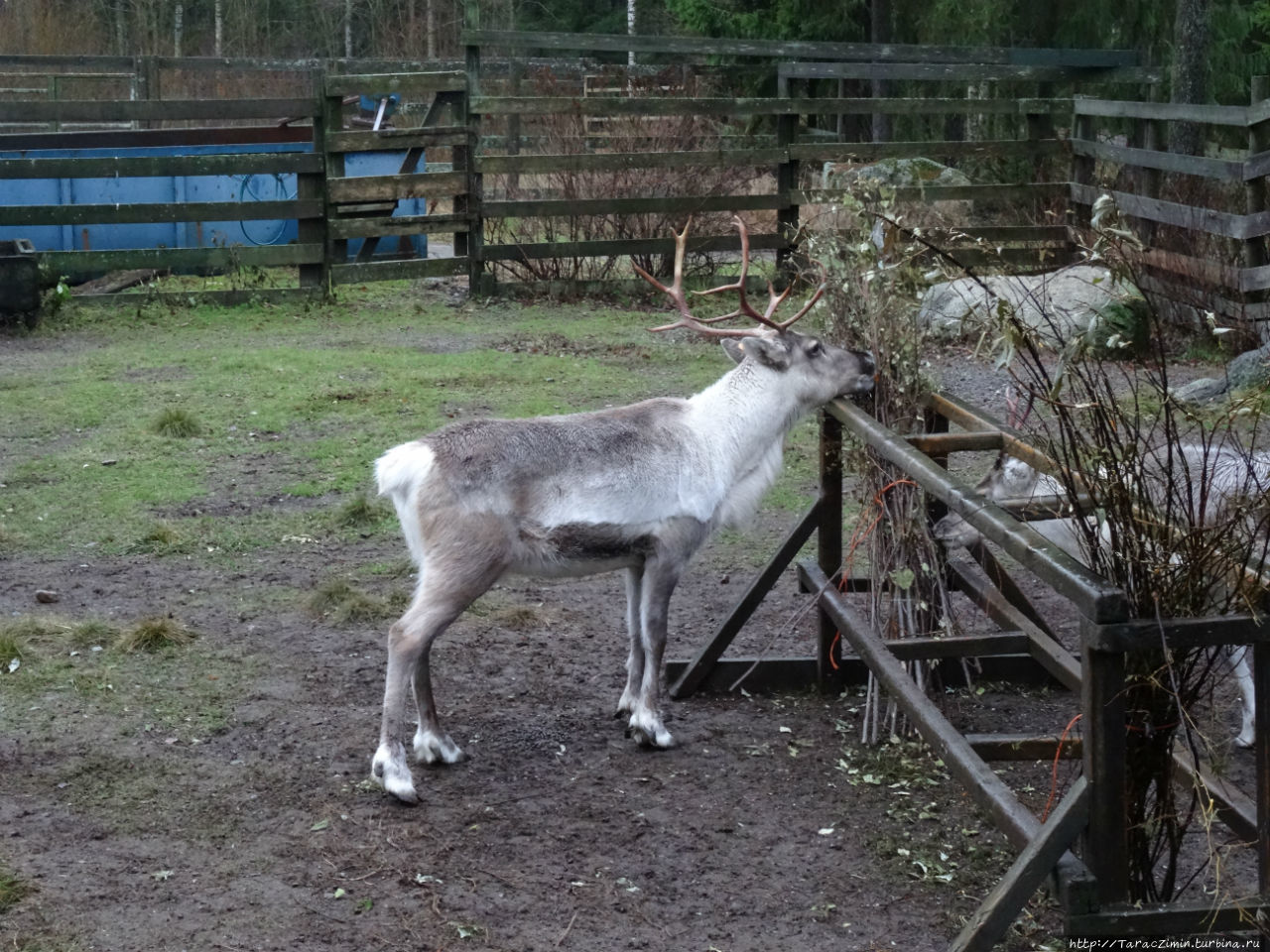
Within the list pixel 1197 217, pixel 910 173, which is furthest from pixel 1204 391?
pixel 910 173

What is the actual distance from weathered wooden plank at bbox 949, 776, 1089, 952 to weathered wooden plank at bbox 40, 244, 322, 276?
1093 centimetres

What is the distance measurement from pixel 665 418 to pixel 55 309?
28.7 feet

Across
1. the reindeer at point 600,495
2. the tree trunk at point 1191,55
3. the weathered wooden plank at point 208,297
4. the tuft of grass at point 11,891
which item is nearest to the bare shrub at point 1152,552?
the reindeer at point 600,495

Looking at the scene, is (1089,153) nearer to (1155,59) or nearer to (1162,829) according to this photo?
(1155,59)

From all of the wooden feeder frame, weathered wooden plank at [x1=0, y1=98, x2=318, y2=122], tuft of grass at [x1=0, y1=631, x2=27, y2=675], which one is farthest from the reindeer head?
weathered wooden plank at [x1=0, y1=98, x2=318, y2=122]

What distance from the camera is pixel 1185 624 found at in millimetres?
2994

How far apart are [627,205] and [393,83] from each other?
2.43 metres

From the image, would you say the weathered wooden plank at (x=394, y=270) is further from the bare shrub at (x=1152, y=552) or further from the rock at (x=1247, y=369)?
the bare shrub at (x=1152, y=552)

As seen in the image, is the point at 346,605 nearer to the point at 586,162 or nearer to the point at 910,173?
the point at 586,162

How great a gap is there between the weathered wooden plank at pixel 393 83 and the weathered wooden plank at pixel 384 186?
0.77 m

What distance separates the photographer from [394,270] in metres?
13.6

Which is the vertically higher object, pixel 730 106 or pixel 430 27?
Result: pixel 430 27

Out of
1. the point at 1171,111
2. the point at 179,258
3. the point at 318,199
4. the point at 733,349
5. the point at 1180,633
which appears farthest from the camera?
the point at 318,199

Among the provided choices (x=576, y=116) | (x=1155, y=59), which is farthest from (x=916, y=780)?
(x=1155, y=59)
